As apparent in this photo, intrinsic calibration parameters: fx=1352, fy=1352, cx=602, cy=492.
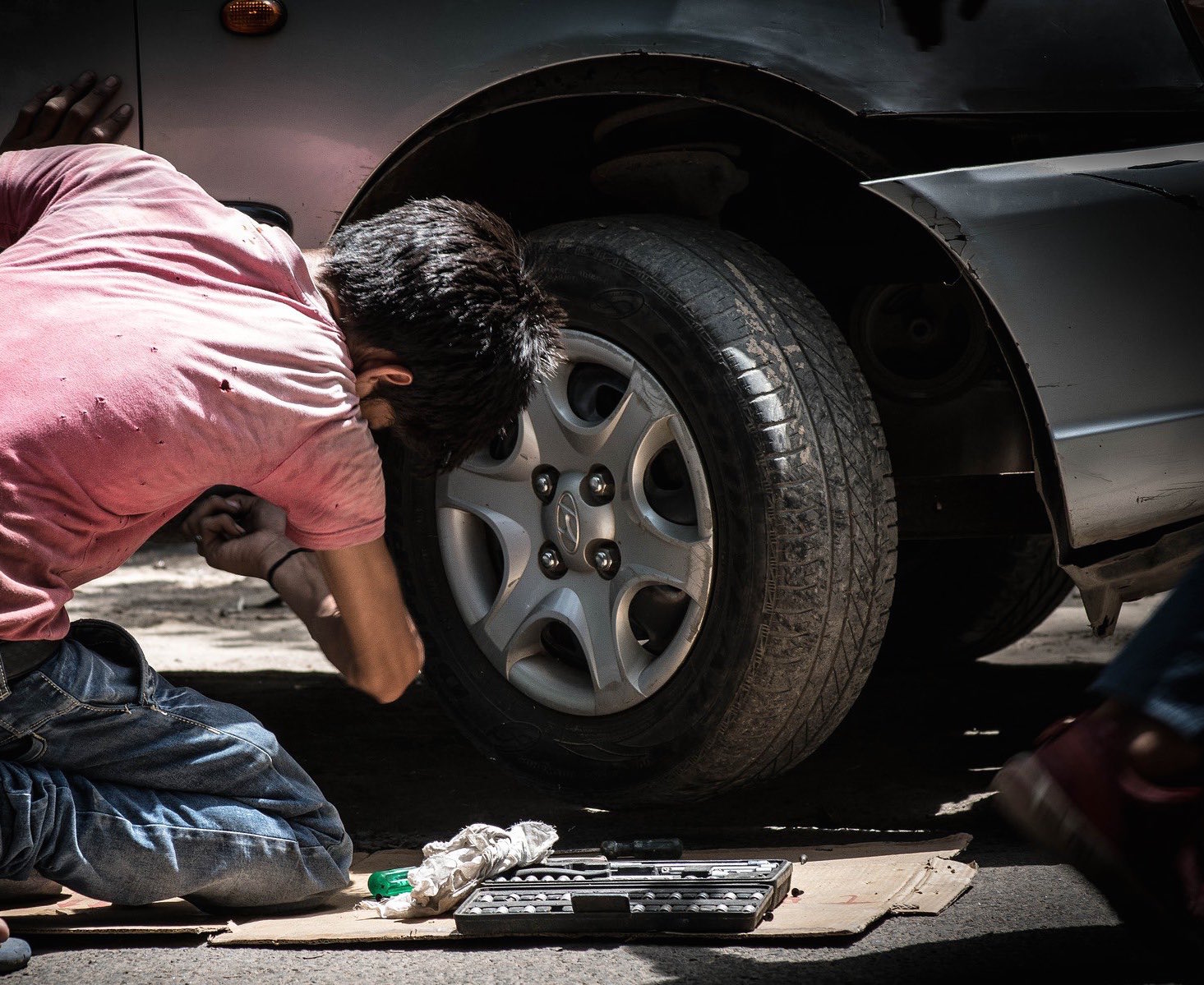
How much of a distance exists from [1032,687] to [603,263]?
1958 millimetres

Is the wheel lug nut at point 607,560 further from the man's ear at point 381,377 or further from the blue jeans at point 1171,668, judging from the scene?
the blue jeans at point 1171,668

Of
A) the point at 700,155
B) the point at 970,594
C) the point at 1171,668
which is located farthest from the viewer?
the point at 970,594

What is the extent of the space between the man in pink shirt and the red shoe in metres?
0.99

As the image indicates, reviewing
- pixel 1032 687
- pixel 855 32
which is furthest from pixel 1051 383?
pixel 1032 687

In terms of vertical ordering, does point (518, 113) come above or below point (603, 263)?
above

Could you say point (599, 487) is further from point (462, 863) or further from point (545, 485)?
point (462, 863)

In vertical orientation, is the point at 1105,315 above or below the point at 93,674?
above

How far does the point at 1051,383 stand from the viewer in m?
2.04

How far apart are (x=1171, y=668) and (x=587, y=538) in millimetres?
1255

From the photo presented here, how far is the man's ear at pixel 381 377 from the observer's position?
198 cm

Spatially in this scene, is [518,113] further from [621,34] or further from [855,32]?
[855,32]

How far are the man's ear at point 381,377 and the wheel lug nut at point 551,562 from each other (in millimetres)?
613

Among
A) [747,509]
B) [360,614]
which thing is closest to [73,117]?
[360,614]

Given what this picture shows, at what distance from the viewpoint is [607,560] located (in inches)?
95.6
